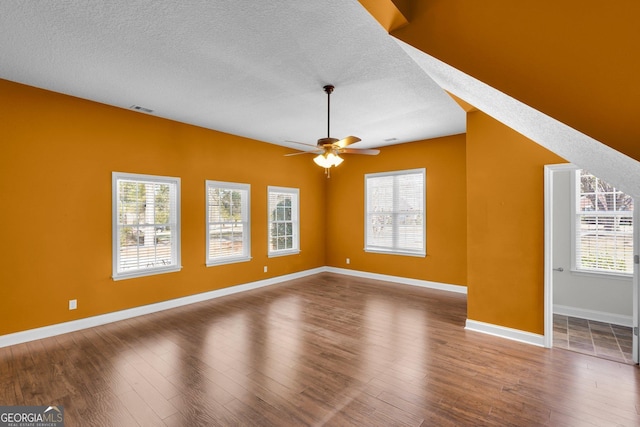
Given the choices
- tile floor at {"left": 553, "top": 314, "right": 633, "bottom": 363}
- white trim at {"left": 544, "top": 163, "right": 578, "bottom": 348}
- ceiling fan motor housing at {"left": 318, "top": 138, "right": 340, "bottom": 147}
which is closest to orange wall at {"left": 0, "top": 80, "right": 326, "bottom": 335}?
ceiling fan motor housing at {"left": 318, "top": 138, "right": 340, "bottom": 147}

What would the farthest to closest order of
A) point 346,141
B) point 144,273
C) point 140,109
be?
point 144,273
point 140,109
point 346,141

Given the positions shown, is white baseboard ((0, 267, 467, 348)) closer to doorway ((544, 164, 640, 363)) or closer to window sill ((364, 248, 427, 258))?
window sill ((364, 248, 427, 258))

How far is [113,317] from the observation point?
4.21 m

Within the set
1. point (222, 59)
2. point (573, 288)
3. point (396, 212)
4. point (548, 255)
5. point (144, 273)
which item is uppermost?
point (222, 59)

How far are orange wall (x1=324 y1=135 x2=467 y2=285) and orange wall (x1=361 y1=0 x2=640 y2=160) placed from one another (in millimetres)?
4409

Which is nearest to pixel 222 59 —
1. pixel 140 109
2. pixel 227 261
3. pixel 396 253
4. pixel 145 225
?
pixel 140 109

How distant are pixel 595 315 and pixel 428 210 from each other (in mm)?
2933

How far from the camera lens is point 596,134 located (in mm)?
1358

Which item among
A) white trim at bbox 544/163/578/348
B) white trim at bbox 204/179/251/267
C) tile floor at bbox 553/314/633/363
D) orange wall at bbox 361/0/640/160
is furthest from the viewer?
white trim at bbox 204/179/251/267

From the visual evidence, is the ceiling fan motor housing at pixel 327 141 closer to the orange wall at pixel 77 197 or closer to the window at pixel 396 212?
the orange wall at pixel 77 197

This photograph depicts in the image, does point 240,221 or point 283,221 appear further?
point 283,221

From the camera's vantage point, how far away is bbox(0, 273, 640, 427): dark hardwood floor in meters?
2.27

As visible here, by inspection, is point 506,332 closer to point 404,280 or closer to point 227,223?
point 404,280

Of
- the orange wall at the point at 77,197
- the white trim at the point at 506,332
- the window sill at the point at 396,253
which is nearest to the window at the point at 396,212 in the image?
the window sill at the point at 396,253
